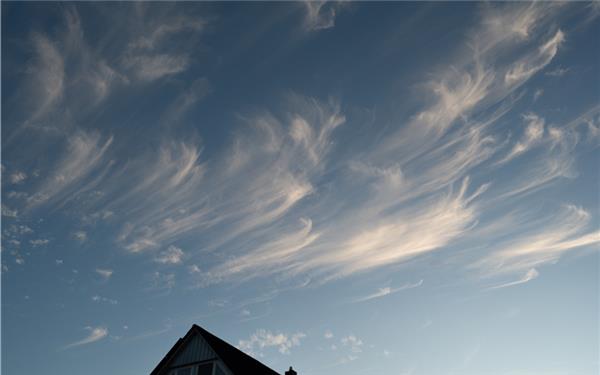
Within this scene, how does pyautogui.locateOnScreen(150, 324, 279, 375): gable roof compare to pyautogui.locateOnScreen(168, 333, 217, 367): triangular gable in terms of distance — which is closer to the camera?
pyautogui.locateOnScreen(150, 324, 279, 375): gable roof

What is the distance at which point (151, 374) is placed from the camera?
26094 mm

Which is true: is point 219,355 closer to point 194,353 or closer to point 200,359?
point 200,359

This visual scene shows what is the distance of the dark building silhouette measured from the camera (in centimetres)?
2464

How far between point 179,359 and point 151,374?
188 cm

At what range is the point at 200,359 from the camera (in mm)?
25484

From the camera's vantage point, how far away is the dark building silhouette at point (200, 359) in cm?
2464

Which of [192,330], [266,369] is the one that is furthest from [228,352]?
[266,369]

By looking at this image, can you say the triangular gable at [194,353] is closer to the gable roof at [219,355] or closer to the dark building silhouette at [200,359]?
the dark building silhouette at [200,359]

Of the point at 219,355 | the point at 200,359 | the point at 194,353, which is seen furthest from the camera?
the point at 194,353

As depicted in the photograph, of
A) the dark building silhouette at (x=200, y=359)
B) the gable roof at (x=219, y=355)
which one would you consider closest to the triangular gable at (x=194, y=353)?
the dark building silhouette at (x=200, y=359)

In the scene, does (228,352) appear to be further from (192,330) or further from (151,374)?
(151,374)

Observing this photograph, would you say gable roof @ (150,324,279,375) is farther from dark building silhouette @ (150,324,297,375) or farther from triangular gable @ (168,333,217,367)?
triangular gable @ (168,333,217,367)

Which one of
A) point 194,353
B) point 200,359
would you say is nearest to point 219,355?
point 200,359

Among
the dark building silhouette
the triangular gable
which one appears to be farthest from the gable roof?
the triangular gable
